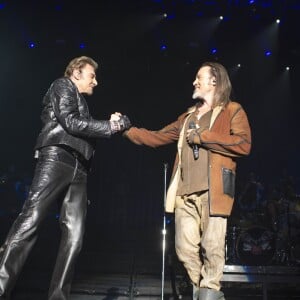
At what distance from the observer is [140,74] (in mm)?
12578

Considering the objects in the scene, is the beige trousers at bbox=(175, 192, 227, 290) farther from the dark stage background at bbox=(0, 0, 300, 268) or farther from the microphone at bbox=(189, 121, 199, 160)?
the dark stage background at bbox=(0, 0, 300, 268)

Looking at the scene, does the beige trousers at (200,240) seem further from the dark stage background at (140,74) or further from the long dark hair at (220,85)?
the dark stage background at (140,74)

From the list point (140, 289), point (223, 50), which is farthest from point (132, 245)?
point (223, 50)

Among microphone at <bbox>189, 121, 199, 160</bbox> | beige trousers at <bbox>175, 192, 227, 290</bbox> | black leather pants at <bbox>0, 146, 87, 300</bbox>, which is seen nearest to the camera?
black leather pants at <bbox>0, 146, 87, 300</bbox>

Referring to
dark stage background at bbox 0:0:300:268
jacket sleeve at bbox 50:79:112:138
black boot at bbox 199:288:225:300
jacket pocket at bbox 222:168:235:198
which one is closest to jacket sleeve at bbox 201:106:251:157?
jacket pocket at bbox 222:168:235:198

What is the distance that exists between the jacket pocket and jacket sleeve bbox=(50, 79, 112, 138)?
1.03m

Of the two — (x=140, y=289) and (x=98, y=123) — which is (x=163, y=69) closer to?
(x=140, y=289)

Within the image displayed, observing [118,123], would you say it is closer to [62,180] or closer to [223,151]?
[62,180]

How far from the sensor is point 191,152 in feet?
10.1

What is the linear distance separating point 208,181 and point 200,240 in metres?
0.51

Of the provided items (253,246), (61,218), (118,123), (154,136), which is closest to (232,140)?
(154,136)

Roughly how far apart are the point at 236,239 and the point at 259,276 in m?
2.59

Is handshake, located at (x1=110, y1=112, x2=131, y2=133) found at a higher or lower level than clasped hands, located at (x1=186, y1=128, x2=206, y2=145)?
higher

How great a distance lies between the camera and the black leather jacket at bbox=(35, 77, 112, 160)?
2.90 meters
